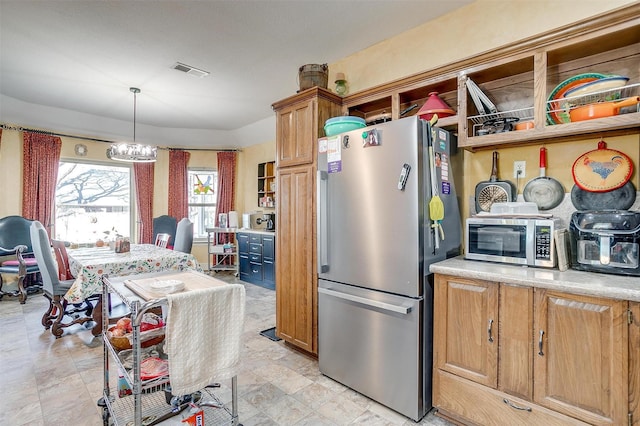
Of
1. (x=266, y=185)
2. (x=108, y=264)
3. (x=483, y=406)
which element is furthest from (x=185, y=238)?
(x=483, y=406)

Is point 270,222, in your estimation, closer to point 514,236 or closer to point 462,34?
point 462,34

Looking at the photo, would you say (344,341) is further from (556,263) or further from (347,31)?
(347,31)

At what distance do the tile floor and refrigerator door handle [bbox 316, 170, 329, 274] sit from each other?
0.86 meters

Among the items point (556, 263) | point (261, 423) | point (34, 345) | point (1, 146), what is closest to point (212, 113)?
point (1, 146)

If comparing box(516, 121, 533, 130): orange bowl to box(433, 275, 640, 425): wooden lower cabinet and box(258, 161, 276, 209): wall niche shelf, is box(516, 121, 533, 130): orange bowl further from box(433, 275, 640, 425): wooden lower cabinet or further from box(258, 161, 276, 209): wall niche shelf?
box(258, 161, 276, 209): wall niche shelf

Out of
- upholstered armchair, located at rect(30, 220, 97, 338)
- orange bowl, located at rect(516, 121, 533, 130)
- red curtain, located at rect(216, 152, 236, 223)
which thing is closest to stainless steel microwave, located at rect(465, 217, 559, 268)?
orange bowl, located at rect(516, 121, 533, 130)

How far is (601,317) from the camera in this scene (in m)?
1.38

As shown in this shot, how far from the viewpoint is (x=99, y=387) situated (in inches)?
88.6

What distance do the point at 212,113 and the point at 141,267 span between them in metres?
3.05

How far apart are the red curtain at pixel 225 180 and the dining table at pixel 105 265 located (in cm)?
288

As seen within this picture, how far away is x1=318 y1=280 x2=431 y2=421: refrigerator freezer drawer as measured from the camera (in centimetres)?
186

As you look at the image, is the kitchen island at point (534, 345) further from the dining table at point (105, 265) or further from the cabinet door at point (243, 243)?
the cabinet door at point (243, 243)

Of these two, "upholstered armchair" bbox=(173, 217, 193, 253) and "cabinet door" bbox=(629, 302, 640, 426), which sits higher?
"upholstered armchair" bbox=(173, 217, 193, 253)

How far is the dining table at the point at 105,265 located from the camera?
272 cm
